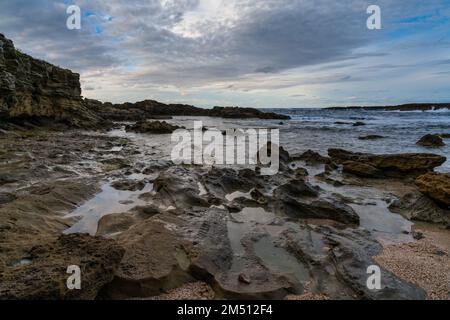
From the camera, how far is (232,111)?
63.3m

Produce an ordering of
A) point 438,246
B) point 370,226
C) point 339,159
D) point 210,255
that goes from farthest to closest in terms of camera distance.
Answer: point 339,159 → point 370,226 → point 438,246 → point 210,255

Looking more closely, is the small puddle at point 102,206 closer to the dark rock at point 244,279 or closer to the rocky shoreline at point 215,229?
the rocky shoreline at point 215,229

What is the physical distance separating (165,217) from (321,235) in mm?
2863

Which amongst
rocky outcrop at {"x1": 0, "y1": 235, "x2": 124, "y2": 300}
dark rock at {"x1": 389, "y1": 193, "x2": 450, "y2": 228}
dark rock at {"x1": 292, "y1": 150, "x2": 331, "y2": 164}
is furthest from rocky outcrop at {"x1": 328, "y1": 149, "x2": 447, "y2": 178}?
rocky outcrop at {"x1": 0, "y1": 235, "x2": 124, "y2": 300}

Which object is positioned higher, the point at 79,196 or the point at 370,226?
the point at 79,196

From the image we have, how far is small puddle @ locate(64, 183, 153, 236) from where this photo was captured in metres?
5.65

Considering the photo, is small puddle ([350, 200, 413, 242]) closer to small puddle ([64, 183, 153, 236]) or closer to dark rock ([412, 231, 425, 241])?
dark rock ([412, 231, 425, 241])

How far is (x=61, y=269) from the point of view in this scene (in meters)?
3.42

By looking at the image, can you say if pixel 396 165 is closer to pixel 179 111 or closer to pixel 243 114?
pixel 243 114

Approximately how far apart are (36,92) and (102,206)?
62.1 ft

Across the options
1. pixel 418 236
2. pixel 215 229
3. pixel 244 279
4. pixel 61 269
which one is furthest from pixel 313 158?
pixel 61 269

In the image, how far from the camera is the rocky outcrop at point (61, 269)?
3127 millimetres
